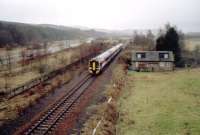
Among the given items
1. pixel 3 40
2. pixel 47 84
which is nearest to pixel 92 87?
pixel 47 84

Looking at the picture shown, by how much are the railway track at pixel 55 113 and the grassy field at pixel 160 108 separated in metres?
4.59

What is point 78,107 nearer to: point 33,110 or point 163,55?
point 33,110

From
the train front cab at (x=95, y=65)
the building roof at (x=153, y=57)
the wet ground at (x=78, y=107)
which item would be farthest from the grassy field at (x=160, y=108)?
the building roof at (x=153, y=57)

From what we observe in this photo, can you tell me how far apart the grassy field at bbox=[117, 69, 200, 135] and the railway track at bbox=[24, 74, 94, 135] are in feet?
15.1

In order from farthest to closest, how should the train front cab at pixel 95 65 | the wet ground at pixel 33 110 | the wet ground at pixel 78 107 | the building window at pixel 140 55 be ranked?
the building window at pixel 140 55
the train front cab at pixel 95 65
the wet ground at pixel 78 107
the wet ground at pixel 33 110

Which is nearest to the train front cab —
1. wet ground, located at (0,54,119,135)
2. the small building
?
wet ground, located at (0,54,119,135)

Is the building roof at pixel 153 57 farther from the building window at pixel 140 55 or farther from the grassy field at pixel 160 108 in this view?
the grassy field at pixel 160 108

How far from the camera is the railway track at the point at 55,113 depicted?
1725 centimetres

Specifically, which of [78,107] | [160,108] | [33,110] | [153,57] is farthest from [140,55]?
[33,110]

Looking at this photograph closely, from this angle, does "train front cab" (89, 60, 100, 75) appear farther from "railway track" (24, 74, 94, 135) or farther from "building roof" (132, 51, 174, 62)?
"building roof" (132, 51, 174, 62)

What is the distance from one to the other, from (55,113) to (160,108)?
9961mm

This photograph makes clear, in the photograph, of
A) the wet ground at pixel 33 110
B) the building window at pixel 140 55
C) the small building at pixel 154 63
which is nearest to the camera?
the wet ground at pixel 33 110

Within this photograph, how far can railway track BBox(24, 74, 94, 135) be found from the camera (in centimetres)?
1725

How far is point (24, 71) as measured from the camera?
1741 inches
